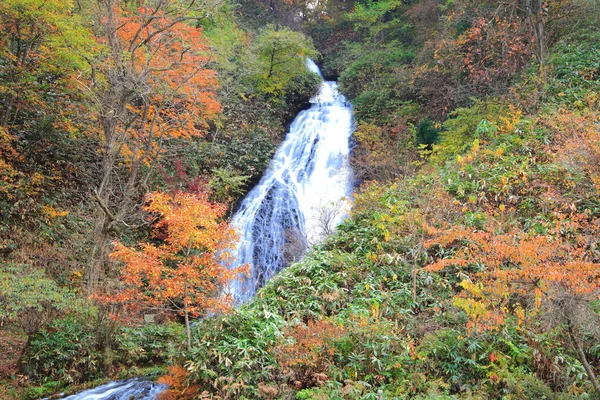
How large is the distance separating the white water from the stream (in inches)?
182

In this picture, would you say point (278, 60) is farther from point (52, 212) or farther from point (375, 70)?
point (52, 212)

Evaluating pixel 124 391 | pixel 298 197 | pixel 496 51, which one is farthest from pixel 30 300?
pixel 496 51

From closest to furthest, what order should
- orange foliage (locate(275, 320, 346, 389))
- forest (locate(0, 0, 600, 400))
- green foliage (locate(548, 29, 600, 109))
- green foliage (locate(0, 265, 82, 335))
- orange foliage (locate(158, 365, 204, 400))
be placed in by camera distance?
forest (locate(0, 0, 600, 400)) < orange foliage (locate(275, 320, 346, 389)) < orange foliage (locate(158, 365, 204, 400)) < green foliage (locate(0, 265, 82, 335)) < green foliage (locate(548, 29, 600, 109))

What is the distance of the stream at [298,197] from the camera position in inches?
574

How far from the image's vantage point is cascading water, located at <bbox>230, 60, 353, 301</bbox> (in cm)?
1470

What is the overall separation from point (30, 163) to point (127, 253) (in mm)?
7489

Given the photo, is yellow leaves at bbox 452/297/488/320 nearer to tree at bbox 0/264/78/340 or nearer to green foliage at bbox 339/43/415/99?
tree at bbox 0/264/78/340

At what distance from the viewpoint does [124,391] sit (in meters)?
8.16

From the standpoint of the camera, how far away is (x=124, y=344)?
30.5 feet

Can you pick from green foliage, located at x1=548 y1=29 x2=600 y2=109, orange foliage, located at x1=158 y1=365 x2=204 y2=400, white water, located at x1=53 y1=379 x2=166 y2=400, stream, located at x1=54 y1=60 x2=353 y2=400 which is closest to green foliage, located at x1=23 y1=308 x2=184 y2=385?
white water, located at x1=53 y1=379 x2=166 y2=400

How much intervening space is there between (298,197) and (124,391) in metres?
10.5

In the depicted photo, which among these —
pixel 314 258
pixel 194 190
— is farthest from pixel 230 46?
pixel 314 258

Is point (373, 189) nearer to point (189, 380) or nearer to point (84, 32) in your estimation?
point (189, 380)

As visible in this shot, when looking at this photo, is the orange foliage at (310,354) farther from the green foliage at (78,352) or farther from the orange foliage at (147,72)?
the orange foliage at (147,72)
